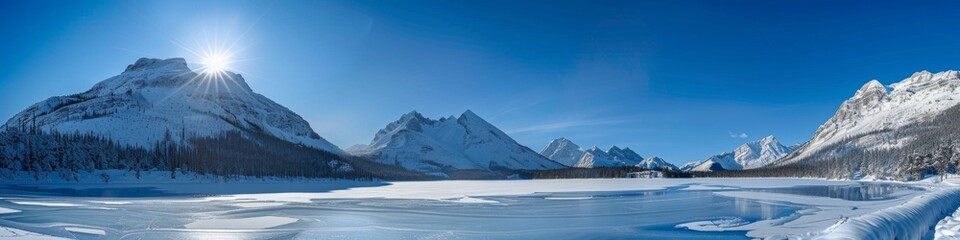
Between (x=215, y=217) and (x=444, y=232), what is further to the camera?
(x=215, y=217)

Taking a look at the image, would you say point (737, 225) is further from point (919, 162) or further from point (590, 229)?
point (919, 162)

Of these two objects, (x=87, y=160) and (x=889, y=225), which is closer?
(x=889, y=225)

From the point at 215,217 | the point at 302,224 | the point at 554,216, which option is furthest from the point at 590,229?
the point at 215,217

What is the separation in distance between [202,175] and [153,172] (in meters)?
13.6

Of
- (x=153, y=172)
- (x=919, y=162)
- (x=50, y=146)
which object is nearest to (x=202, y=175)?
(x=153, y=172)

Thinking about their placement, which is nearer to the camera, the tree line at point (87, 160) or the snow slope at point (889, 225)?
the snow slope at point (889, 225)

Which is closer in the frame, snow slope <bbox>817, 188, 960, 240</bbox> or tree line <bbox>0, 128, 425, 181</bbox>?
snow slope <bbox>817, 188, 960, 240</bbox>

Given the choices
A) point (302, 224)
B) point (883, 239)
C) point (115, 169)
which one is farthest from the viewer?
point (115, 169)

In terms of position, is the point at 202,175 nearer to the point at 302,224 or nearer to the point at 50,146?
the point at 50,146

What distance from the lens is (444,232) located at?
19953 mm

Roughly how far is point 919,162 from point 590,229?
12336 cm

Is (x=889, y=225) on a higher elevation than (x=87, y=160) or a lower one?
higher

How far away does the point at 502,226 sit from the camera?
2241 centimetres

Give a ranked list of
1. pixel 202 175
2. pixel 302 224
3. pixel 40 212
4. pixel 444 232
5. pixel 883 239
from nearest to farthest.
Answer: pixel 883 239 → pixel 444 232 → pixel 302 224 → pixel 40 212 → pixel 202 175
